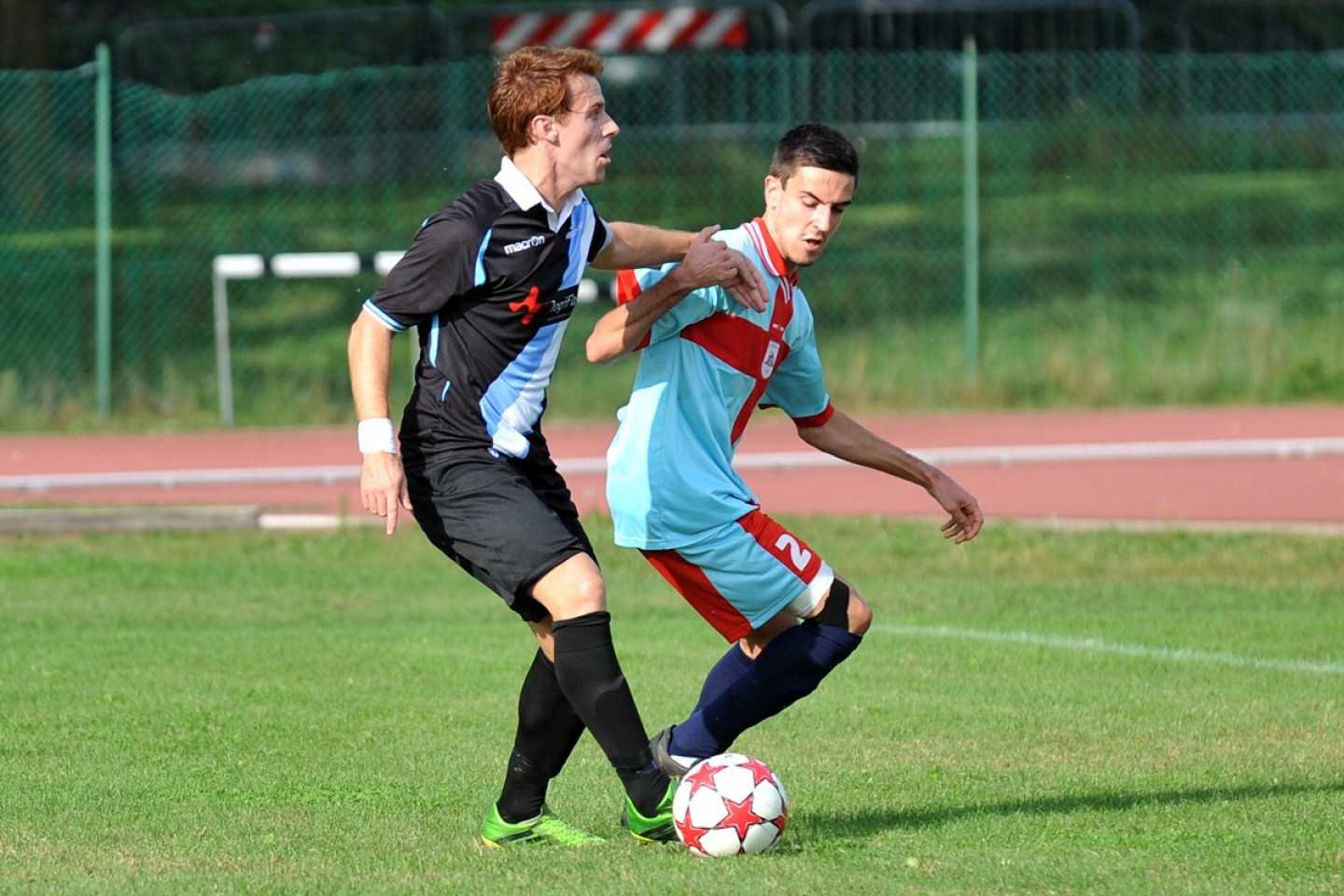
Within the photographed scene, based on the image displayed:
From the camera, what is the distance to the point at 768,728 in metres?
6.79

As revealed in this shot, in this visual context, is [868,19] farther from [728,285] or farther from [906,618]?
[728,285]

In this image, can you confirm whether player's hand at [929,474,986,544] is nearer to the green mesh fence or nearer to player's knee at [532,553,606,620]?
player's knee at [532,553,606,620]

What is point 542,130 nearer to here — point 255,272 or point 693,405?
point 693,405

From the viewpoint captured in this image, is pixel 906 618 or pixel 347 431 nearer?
pixel 906 618

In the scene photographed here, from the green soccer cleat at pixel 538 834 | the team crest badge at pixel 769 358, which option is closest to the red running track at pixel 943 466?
the team crest badge at pixel 769 358

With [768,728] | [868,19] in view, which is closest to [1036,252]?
[868,19]

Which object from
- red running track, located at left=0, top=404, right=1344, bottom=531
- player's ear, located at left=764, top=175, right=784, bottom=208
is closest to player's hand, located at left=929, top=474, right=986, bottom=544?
player's ear, located at left=764, top=175, right=784, bottom=208

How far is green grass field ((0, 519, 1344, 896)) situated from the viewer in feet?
16.0

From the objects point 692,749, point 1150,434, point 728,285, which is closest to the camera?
point 728,285

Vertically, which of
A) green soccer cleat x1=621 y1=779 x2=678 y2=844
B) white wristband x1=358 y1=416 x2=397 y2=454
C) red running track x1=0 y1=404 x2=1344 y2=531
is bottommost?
red running track x1=0 y1=404 x2=1344 y2=531

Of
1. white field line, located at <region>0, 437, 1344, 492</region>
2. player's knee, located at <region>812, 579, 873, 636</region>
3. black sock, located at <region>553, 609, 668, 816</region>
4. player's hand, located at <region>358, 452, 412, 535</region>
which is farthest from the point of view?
white field line, located at <region>0, 437, 1344, 492</region>

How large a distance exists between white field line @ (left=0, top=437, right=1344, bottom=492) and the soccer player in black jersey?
828cm

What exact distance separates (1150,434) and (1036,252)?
3.23 meters

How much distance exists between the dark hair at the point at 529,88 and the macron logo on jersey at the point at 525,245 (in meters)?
0.22
